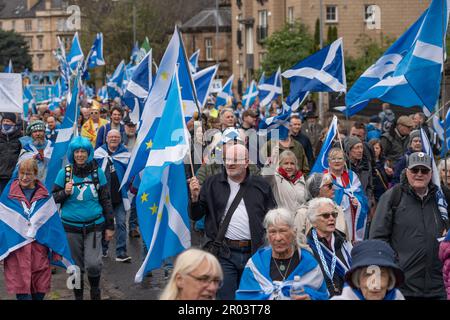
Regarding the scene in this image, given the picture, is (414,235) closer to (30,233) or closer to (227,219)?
(227,219)

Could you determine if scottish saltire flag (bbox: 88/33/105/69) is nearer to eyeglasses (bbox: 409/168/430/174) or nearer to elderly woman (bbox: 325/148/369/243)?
elderly woman (bbox: 325/148/369/243)

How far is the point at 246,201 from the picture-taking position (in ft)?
26.4

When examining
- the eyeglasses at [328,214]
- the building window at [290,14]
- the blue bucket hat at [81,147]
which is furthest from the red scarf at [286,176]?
the building window at [290,14]

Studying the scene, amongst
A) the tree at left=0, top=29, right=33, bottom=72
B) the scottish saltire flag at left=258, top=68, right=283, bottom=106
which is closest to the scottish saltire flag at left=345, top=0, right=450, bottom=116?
the scottish saltire flag at left=258, top=68, right=283, bottom=106

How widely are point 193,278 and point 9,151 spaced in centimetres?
999

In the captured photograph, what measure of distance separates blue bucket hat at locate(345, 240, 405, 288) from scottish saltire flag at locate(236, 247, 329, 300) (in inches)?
16.1

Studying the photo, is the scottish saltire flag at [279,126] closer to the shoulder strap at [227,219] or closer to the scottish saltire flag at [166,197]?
the scottish saltire flag at [166,197]

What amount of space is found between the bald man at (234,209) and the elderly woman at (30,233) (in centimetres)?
173

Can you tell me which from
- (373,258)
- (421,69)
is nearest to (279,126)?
(421,69)

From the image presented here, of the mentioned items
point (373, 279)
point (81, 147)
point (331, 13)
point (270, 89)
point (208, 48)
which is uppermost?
point (331, 13)

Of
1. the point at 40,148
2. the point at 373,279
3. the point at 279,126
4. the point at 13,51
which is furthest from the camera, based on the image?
the point at 13,51

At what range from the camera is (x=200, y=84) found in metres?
17.4

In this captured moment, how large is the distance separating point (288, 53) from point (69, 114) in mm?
36559
